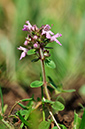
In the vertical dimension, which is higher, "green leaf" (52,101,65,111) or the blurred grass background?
the blurred grass background

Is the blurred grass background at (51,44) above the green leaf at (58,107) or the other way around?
above

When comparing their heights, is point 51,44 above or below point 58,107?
above

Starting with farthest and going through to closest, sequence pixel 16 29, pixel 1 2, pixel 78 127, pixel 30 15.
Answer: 1. pixel 1 2
2. pixel 30 15
3. pixel 16 29
4. pixel 78 127

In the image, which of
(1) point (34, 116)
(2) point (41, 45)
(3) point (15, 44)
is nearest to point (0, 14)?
(3) point (15, 44)

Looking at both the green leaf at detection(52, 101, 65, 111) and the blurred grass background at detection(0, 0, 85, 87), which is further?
the blurred grass background at detection(0, 0, 85, 87)

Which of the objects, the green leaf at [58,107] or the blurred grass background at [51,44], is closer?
the green leaf at [58,107]

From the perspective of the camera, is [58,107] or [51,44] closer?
[58,107]

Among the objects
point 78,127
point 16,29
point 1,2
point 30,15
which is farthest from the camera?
point 1,2

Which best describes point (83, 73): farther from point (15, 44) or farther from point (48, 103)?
point (48, 103)
